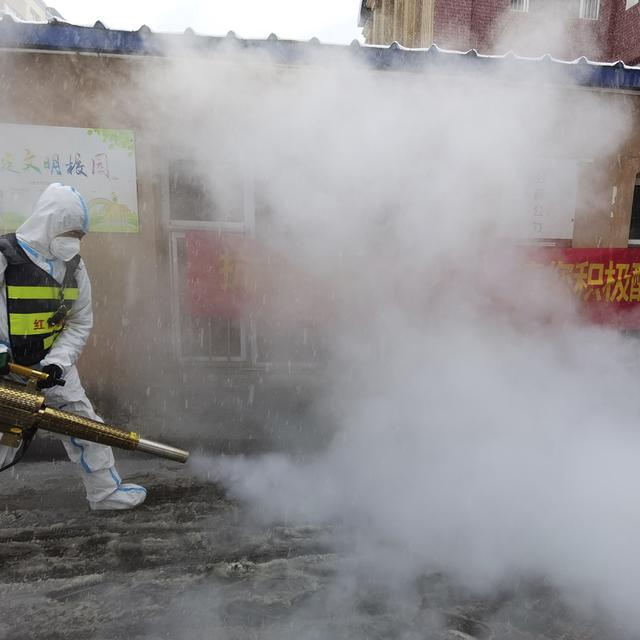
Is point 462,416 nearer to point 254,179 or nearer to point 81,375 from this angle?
point 254,179

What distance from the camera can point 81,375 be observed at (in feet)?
14.7

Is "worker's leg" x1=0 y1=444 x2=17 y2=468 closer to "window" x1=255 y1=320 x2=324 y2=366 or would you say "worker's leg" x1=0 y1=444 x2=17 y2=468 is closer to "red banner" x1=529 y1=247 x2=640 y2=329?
"window" x1=255 y1=320 x2=324 y2=366

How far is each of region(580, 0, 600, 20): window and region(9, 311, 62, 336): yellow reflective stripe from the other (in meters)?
14.0

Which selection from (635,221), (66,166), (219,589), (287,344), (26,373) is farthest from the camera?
(635,221)

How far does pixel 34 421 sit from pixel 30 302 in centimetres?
66

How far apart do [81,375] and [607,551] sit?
13.5ft

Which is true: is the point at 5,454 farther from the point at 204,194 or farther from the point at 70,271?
the point at 204,194

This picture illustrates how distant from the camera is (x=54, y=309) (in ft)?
9.74

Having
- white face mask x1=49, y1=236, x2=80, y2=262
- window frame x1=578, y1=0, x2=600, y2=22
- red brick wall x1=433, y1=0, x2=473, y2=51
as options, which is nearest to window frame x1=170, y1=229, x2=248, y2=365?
white face mask x1=49, y1=236, x2=80, y2=262

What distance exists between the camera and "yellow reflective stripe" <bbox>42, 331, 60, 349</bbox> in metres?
2.98

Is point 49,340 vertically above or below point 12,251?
below

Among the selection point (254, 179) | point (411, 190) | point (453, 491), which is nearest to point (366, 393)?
point (453, 491)

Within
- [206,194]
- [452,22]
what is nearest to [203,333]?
[206,194]

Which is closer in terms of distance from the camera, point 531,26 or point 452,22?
point 452,22
